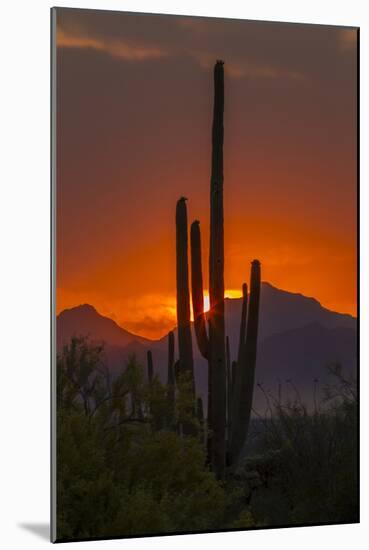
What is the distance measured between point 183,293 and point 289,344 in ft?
2.98

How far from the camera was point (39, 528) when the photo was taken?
39.4 ft

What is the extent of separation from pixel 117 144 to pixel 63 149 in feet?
1.37

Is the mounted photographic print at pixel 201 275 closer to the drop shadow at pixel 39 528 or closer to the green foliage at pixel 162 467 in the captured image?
the green foliage at pixel 162 467

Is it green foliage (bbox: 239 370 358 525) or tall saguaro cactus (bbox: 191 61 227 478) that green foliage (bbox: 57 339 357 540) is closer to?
green foliage (bbox: 239 370 358 525)

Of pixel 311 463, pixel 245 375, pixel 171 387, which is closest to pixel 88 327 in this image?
pixel 171 387

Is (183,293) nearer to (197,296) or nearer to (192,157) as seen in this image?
(197,296)

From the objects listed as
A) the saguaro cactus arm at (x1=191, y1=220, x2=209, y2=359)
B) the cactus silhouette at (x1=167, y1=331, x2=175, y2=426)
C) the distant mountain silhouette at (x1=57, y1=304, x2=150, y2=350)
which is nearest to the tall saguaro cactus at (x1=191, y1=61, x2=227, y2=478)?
the saguaro cactus arm at (x1=191, y1=220, x2=209, y2=359)

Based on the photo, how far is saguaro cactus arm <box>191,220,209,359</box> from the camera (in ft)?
39.2

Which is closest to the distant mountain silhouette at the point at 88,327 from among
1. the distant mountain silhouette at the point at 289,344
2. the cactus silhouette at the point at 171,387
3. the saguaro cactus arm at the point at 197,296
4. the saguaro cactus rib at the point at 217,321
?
the distant mountain silhouette at the point at 289,344

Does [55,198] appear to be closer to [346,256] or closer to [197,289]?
[197,289]

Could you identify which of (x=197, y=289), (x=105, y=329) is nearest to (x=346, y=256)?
(x=197, y=289)

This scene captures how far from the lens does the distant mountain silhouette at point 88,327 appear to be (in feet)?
37.8

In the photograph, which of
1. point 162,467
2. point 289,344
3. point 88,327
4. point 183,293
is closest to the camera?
point 88,327

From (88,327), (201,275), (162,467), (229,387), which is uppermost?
(201,275)
